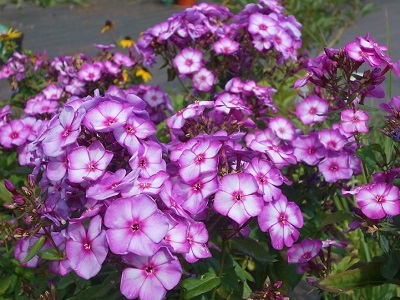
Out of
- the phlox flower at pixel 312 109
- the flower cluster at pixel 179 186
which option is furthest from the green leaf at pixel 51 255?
the phlox flower at pixel 312 109

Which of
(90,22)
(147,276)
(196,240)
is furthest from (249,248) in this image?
(90,22)

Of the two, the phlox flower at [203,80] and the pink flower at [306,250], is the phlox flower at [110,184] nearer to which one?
the pink flower at [306,250]

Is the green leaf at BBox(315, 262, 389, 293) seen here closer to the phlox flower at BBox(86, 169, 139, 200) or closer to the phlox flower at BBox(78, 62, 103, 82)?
the phlox flower at BBox(86, 169, 139, 200)

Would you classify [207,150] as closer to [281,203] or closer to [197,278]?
[281,203]

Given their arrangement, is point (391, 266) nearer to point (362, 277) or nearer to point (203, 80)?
point (362, 277)

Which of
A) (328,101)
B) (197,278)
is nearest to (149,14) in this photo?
(328,101)

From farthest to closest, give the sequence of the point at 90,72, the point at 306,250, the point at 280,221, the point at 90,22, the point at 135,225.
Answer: the point at 90,22 < the point at 90,72 < the point at 306,250 < the point at 280,221 < the point at 135,225
